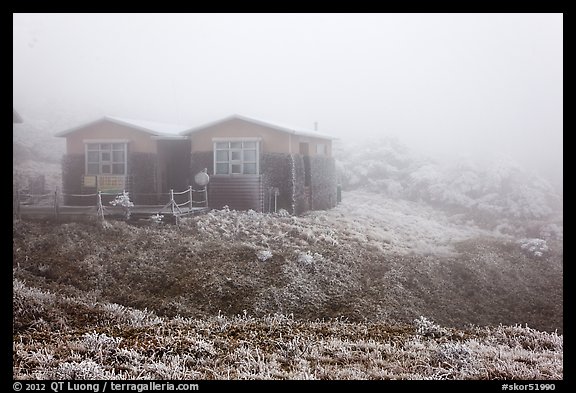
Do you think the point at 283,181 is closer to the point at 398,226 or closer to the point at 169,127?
the point at 398,226

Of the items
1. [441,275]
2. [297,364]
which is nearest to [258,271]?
[297,364]

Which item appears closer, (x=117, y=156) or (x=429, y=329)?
(x=429, y=329)

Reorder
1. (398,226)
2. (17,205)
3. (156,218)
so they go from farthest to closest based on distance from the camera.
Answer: (398,226) → (156,218) → (17,205)

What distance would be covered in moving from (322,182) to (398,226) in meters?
3.10

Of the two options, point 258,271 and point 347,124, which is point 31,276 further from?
point 347,124

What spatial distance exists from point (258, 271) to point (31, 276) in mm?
3861

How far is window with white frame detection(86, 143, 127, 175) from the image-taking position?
10406mm

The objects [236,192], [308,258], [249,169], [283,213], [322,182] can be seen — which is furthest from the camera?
[322,182]

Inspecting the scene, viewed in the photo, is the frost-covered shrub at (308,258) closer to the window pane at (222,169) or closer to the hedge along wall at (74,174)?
the window pane at (222,169)

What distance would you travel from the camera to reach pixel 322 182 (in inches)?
480

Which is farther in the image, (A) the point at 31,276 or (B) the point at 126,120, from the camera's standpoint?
(B) the point at 126,120

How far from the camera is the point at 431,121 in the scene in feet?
42.5

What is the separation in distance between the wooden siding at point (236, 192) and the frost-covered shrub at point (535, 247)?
18.9 ft

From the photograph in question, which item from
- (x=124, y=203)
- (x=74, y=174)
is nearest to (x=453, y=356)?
(x=124, y=203)
